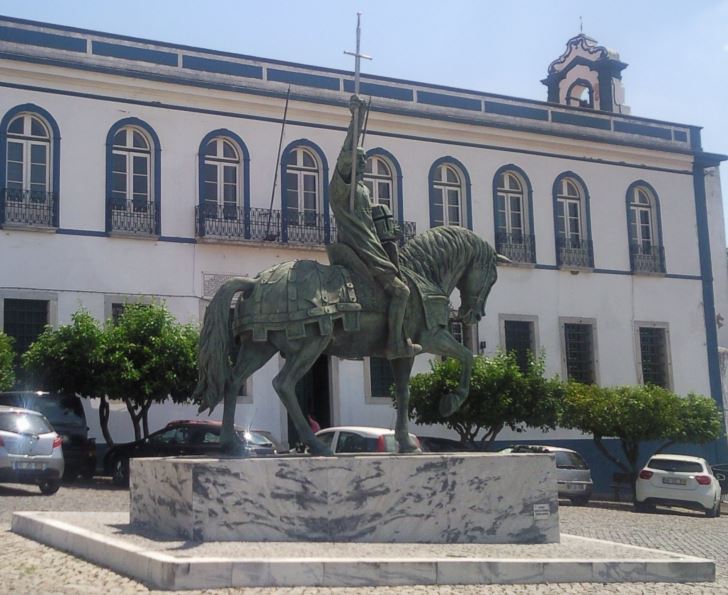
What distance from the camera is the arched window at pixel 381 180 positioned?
27.3 meters

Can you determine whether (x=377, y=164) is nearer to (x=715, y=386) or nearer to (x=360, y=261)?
(x=715, y=386)

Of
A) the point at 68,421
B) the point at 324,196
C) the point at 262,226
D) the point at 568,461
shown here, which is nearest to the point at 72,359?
the point at 68,421

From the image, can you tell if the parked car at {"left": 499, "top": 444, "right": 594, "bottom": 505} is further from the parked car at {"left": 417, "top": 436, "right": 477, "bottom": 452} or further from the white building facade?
the white building facade

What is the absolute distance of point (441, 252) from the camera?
36.8ft

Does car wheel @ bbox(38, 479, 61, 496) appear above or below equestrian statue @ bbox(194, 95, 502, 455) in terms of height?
below

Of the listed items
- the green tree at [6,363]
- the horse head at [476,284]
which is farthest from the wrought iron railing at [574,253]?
the horse head at [476,284]

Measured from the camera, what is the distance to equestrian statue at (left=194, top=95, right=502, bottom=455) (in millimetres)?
10078

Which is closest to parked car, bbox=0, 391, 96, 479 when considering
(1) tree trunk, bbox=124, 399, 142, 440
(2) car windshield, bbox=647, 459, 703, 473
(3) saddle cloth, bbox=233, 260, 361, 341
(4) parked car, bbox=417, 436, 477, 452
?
(1) tree trunk, bbox=124, 399, 142, 440

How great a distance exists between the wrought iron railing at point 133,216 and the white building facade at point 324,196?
1.7 inches

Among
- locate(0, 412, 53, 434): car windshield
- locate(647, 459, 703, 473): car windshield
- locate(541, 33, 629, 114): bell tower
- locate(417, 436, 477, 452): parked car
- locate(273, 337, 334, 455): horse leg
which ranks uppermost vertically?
locate(541, 33, 629, 114): bell tower

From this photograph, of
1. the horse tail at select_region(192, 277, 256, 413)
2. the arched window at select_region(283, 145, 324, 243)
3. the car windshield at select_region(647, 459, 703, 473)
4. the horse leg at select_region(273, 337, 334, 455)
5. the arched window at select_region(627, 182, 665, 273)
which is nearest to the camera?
the horse tail at select_region(192, 277, 256, 413)

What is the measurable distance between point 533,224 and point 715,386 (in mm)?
7611

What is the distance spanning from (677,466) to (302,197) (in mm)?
10939

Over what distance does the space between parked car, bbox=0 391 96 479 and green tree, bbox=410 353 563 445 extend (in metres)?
7.12
